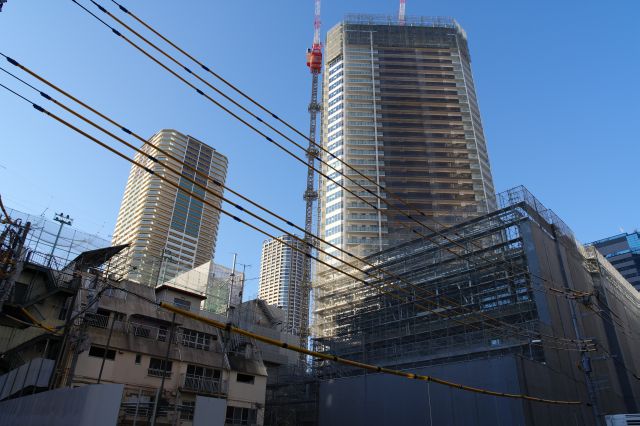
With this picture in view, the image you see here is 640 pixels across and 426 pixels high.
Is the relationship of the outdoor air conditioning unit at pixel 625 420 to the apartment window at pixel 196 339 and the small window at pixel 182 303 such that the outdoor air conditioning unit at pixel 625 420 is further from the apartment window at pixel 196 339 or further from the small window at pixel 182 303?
the small window at pixel 182 303

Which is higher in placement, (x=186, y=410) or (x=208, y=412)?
(x=186, y=410)

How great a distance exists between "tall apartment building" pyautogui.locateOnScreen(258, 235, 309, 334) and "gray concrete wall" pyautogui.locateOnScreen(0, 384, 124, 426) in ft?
402

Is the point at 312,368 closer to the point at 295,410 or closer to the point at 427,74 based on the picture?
the point at 295,410

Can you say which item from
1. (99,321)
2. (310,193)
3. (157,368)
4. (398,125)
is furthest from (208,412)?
(398,125)

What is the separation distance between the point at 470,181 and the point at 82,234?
68231 mm

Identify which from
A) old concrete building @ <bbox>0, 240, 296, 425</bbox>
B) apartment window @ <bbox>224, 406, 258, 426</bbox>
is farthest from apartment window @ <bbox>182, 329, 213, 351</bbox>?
apartment window @ <bbox>224, 406, 258, 426</bbox>

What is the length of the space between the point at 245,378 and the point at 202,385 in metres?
4.02

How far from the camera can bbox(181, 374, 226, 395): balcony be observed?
3077cm

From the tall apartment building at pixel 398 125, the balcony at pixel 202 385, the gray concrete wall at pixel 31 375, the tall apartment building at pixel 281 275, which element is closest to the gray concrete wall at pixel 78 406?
the gray concrete wall at pixel 31 375

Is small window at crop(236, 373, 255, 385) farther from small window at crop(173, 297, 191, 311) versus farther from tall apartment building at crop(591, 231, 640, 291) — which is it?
tall apartment building at crop(591, 231, 640, 291)

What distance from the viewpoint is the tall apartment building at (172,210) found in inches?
4734

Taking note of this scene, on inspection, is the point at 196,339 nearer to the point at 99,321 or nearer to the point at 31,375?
the point at 99,321

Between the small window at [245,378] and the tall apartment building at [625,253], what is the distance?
13669 centimetres

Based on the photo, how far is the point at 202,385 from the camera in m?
31.4
